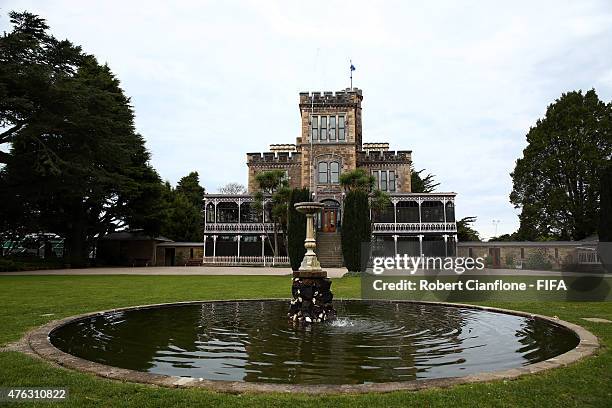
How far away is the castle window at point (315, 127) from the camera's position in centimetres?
4653

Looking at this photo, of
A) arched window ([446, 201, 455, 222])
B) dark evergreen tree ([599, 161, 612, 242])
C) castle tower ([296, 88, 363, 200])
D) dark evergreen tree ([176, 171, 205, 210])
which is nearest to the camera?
dark evergreen tree ([599, 161, 612, 242])

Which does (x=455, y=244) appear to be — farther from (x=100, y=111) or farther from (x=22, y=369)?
(x=22, y=369)

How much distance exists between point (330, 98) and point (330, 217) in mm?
11704

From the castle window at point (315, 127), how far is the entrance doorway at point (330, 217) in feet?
21.8

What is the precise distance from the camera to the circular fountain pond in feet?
19.2

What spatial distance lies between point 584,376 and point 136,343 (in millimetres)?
6193

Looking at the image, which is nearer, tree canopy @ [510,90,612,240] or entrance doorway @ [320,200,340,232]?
tree canopy @ [510,90,612,240]

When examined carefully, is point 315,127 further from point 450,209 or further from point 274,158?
point 450,209

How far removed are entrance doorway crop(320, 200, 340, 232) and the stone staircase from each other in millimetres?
2429

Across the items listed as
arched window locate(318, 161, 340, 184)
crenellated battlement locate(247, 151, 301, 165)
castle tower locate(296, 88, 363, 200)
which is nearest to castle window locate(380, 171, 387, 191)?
castle tower locate(296, 88, 363, 200)

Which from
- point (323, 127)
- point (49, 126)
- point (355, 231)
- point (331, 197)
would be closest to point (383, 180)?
point (331, 197)

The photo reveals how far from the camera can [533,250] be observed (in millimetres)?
39156

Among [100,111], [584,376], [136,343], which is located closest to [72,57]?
[100,111]

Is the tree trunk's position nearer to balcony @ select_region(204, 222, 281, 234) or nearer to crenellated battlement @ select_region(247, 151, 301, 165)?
balcony @ select_region(204, 222, 281, 234)
